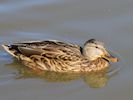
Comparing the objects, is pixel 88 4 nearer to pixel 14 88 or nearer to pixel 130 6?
pixel 130 6

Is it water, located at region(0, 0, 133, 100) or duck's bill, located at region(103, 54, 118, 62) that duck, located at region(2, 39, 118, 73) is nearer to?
duck's bill, located at region(103, 54, 118, 62)

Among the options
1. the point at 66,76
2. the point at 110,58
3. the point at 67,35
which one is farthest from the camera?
the point at 67,35

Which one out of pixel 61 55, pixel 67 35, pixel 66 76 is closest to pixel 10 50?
pixel 61 55

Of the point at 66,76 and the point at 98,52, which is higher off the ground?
the point at 98,52

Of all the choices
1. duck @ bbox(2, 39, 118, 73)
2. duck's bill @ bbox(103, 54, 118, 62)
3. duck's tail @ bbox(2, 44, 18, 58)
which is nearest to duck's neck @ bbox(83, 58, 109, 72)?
duck @ bbox(2, 39, 118, 73)

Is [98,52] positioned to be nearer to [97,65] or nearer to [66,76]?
[97,65]

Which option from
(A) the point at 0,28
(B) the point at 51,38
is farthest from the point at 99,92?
(A) the point at 0,28
